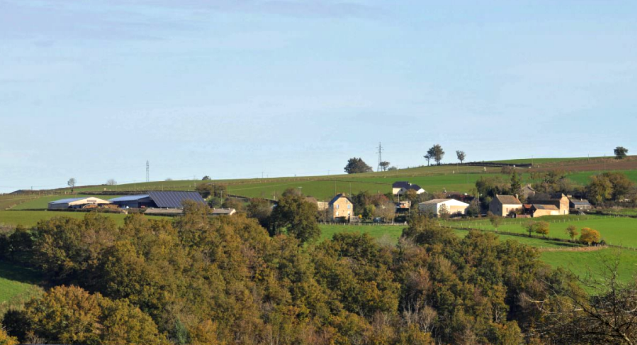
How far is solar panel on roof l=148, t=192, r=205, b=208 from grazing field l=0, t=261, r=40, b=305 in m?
40.3

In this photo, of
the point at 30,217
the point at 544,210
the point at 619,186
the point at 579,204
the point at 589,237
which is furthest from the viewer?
the point at 619,186

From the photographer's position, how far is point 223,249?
66.6 meters

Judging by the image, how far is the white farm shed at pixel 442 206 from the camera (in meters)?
111


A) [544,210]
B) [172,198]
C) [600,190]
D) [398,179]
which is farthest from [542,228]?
[398,179]

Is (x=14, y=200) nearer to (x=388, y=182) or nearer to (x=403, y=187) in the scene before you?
(x=403, y=187)

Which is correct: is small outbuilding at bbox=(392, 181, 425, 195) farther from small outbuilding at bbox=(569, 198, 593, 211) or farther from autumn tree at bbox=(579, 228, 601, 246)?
autumn tree at bbox=(579, 228, 601, 246)

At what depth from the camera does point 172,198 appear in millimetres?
106750

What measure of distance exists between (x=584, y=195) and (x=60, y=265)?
94.6 m

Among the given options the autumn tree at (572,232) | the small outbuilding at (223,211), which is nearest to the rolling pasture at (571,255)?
the autumn tree at (572,232)

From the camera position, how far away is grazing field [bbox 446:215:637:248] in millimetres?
85312

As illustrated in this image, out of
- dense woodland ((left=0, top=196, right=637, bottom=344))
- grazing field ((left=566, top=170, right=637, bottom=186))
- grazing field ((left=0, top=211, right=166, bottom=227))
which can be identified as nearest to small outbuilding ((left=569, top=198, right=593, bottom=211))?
grazing field ((left=566, top=170, right=637, bottom=186))

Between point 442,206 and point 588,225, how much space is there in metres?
24.2

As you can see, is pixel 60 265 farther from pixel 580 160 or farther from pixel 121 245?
pixel 580 160

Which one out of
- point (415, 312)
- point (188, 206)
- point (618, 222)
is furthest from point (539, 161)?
point (415, 312)
